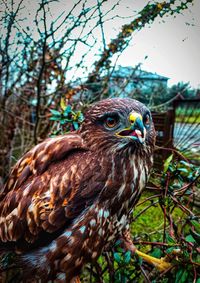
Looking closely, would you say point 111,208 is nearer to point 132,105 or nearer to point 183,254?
point 183,254

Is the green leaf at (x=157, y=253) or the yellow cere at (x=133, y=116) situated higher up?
the yellow cere at (x=133, y=116)

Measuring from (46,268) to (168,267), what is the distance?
534 mm

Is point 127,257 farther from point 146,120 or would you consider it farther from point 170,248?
point 146,120

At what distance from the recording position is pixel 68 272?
1281mm

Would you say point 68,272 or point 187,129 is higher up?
point 187,129

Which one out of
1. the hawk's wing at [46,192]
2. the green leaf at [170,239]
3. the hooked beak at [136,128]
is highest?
the hooked beak at [136,128]

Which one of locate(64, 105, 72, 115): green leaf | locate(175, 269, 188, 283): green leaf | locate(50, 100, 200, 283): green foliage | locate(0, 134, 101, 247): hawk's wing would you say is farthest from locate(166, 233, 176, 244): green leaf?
locate(64, 105, 72, 115): green leaf

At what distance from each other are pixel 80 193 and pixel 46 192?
154mm

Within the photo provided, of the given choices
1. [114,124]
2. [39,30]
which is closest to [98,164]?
[114,124]

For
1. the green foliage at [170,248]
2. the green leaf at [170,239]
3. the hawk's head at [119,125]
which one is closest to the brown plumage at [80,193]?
the hawk's head at [119,125]

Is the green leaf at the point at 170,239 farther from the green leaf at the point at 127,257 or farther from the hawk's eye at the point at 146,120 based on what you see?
the hawk's eye at the point at 146,120

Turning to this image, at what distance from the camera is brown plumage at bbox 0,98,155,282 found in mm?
1266

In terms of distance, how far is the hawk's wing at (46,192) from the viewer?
49.8 inches

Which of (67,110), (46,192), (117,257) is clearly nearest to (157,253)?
(117,257)
